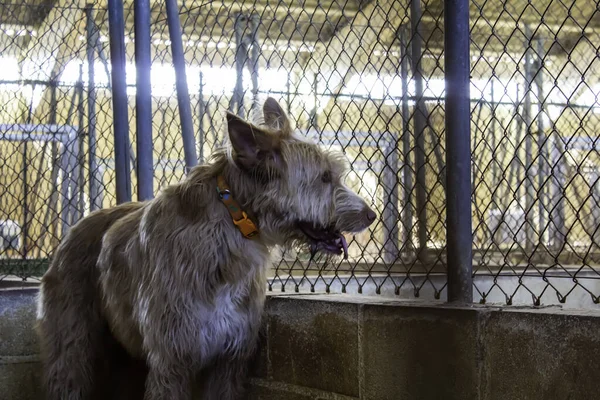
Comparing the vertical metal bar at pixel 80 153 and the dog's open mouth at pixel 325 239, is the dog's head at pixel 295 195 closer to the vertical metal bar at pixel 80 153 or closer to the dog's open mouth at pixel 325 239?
the dog's open mouth at pixel 325 239

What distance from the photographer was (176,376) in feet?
11.6

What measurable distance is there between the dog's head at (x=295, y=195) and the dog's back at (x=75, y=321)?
99 cm

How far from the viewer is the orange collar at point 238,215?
3.40 m

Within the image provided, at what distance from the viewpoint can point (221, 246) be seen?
3.41m

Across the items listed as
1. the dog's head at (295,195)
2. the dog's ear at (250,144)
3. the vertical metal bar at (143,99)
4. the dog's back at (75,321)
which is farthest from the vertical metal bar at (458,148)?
the vertical metal bar at (143,99)

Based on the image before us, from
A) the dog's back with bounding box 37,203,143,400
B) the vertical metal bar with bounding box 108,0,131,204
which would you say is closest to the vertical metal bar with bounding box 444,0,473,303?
the dog's back with bounding box 37,203,143,400

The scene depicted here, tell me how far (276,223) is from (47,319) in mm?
1551

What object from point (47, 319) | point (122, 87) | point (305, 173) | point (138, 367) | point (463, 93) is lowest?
point (138, 367)

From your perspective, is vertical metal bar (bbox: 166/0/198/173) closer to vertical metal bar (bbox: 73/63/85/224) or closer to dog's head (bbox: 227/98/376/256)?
dog's head (bbox: 227/98/376/256)

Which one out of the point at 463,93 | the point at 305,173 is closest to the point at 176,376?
the point at 305,173

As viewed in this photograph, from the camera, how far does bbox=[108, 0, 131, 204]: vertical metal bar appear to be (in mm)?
5238

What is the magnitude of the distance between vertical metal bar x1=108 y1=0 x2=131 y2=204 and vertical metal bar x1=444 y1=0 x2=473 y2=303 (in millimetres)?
2530

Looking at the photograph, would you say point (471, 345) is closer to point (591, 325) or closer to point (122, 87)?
point (591, 325)

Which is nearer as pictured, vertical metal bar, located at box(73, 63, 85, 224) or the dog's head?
the dog's head
